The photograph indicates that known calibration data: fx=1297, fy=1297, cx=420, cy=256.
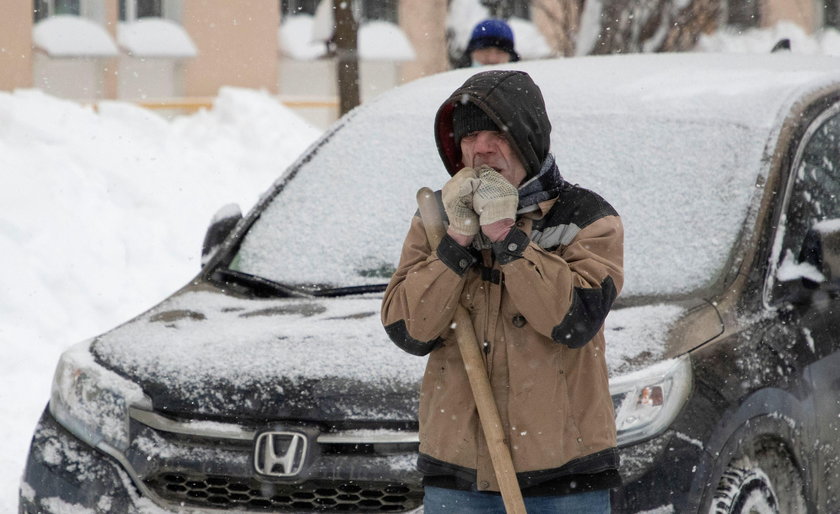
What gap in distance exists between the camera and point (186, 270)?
8.84 metres

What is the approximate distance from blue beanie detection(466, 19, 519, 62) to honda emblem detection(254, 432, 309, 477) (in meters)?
3.98

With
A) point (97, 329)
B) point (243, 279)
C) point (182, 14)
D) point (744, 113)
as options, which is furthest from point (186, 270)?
point (182, 14)

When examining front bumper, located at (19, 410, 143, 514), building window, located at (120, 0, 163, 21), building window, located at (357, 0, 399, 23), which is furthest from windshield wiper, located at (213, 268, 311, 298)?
building window, located at (357, 0, 399, 23)

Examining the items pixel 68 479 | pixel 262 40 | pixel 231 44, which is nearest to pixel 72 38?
pixel 231 44

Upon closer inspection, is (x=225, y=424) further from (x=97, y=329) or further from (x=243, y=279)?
(x=97, y=329)

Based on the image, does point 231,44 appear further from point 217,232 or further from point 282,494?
point 282,494

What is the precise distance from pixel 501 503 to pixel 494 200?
0.62 metres

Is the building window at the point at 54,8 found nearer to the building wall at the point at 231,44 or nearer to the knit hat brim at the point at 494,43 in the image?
the building wall at the point at 231,44

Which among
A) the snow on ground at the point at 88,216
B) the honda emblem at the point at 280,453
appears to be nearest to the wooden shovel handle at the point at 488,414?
the honda emblem at the point at 280,453

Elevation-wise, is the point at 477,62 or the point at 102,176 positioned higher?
the point at 477,62

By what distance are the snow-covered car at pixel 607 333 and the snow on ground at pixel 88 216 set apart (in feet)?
4.41

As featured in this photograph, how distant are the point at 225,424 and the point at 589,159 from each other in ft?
5.06

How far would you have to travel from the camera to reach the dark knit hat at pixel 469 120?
264 cm

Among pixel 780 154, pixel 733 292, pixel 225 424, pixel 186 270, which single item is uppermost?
pixel 780 154
